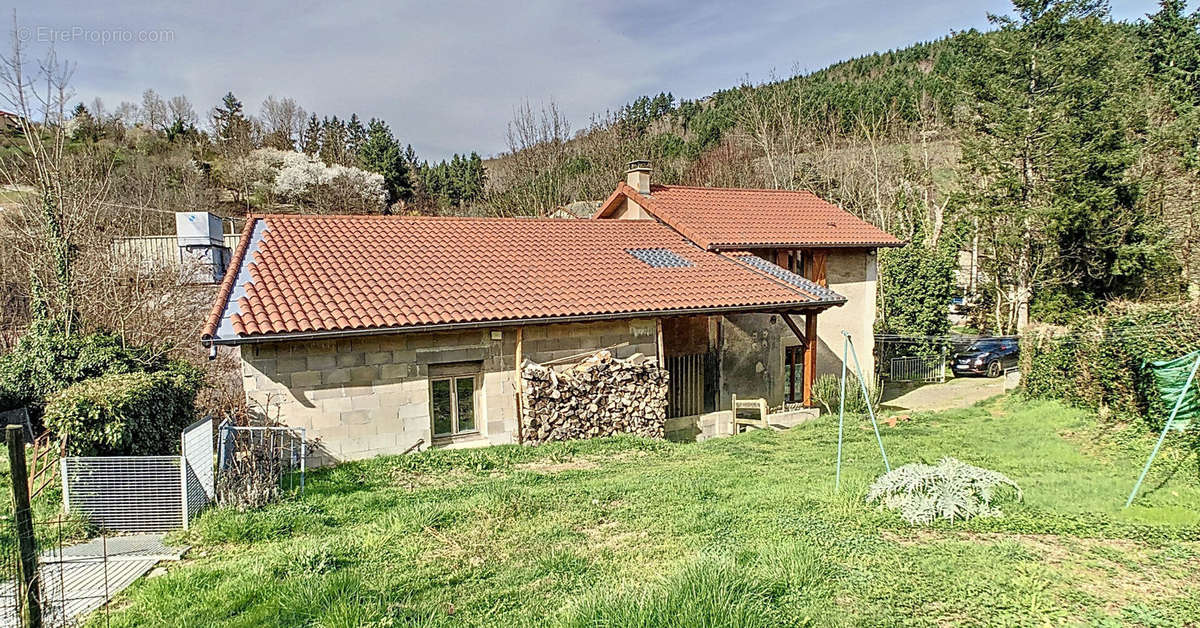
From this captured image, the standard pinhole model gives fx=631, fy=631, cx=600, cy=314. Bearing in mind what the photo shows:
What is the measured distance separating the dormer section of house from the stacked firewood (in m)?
5.60

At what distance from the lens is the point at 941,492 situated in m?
6.70

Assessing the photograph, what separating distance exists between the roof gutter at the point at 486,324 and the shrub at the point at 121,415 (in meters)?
0.93

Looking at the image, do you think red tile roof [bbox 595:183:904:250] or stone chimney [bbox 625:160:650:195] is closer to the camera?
red tile roof [bbox 595:183:904:250]

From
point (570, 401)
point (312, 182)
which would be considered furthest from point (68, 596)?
point (312, 182)

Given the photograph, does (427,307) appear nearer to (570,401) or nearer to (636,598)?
(570,401)

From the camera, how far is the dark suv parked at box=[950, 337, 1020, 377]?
22172 mm

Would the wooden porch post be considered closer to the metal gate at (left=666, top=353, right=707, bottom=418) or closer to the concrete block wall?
the metal gate at (left=666, top=353, right=707, bottom=418)

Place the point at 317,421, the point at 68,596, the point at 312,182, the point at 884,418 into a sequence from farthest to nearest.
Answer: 1. the point at 312,182
2. the point at 884,418
3. the point at 317,421
4. the point at 68,596

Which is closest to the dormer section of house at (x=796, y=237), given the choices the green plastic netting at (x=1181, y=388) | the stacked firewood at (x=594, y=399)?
the stacked firewood at (x=594, y=399)

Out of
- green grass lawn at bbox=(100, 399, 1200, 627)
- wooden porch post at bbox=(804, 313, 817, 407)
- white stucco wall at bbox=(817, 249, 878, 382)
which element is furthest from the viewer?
white stucco wall at bbox=(817, 249, 878, 382)

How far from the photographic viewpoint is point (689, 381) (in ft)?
47.6

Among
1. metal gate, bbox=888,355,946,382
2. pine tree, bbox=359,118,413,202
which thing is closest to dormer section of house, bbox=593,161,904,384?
metal gate, bbox=888,355,946,382

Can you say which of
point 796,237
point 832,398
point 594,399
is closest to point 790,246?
point 796,237

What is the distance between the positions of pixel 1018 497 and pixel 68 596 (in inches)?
365
